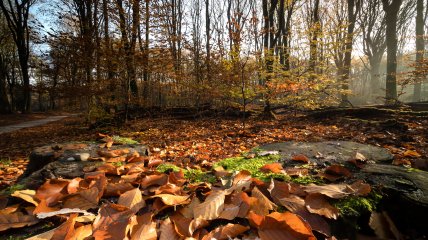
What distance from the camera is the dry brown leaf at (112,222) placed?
100cm

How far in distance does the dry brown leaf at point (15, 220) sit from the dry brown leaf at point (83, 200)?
0.15 m

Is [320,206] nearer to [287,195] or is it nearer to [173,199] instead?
[287,195]

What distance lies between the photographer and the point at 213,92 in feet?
29.3

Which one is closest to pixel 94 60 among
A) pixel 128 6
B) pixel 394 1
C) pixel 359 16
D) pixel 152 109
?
pixel 128 6

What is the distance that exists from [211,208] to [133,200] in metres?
0.42

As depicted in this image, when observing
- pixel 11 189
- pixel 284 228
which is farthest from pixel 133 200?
pixel 11 189

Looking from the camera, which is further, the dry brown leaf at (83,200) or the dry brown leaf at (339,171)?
the dry brown leaf at (339,171)

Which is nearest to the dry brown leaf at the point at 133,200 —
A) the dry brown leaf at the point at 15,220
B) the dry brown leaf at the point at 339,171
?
the dry brown leaf at the point at 15,220

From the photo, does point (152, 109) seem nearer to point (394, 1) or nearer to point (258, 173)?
point (258, 173)

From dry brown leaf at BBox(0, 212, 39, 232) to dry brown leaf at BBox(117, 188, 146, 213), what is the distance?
0.39 meters

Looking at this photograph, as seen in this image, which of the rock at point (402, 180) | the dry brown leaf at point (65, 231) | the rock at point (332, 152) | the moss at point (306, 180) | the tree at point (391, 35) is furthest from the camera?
the tree at point (391, 35)

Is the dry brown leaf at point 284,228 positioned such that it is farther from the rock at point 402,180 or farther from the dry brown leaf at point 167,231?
the rock at point 402,180

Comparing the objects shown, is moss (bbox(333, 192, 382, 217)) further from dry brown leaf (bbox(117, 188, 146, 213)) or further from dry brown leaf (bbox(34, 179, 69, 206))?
dry brown leaf (bbox(34, 179, 69, 206))

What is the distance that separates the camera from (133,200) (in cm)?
129
